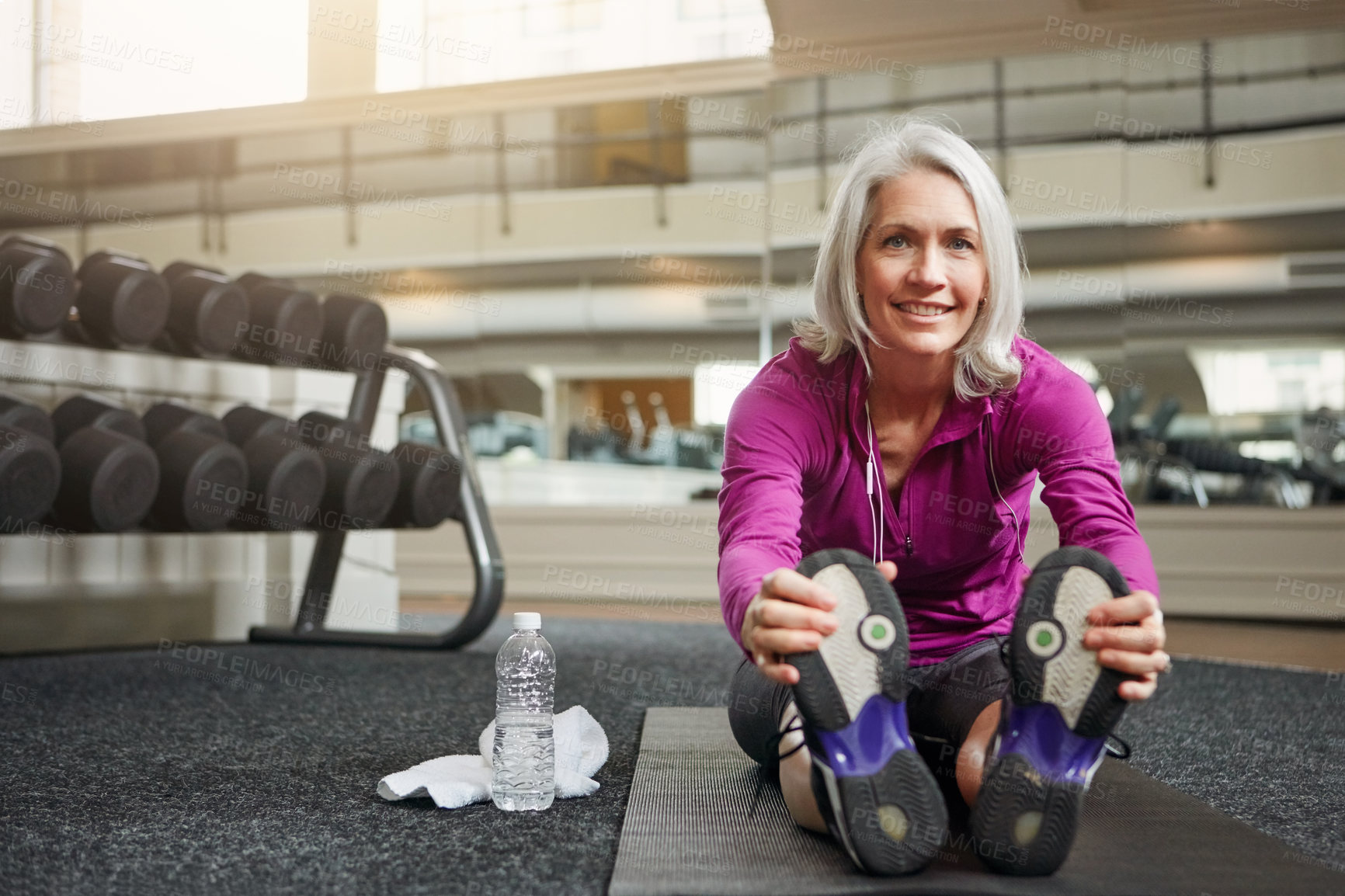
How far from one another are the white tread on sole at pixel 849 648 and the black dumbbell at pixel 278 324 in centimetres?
194

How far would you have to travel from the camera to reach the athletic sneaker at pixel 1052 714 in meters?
0.98

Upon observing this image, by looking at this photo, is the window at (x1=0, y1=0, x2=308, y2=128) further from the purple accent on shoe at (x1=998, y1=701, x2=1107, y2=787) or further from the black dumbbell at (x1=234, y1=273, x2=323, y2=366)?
the purple accent on shoe at (x1=998, y1=701, x2=1107, y2=787)

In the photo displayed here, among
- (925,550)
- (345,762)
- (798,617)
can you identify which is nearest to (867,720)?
(798,617)

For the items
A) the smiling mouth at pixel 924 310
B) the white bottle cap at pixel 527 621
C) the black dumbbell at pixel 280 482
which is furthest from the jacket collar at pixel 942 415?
the black dumbbell at pixel 280 482

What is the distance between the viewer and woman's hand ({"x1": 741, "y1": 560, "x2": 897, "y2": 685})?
958 mm

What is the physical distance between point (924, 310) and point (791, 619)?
0.44 meters

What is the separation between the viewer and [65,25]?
5039 mm

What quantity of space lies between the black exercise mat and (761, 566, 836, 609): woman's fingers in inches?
10.1

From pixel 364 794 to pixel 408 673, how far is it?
1.12 metres

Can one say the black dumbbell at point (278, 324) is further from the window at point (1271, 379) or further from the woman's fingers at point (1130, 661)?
the window at point (1271, 379)

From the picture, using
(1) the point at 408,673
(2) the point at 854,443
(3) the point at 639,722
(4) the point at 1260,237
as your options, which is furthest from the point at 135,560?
(4) the point at 1260,237

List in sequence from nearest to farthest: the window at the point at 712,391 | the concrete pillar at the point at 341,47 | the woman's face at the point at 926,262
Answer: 1. the woman's face at the point at 926,262
2. the window at the point at 712,391
3. the concrete pillar at the point at 341,47

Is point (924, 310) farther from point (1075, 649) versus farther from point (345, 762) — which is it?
point (345, 762)

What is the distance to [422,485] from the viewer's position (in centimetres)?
265
